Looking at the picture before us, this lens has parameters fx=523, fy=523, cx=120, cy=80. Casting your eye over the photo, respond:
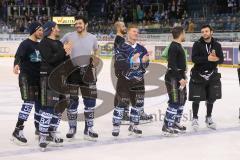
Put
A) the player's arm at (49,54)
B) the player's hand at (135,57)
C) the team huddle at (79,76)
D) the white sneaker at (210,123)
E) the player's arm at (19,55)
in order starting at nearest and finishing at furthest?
the player's arm at (49,54) < the team huddle at (79,76) < the player's arm at (19,55) < the player's hand at (135,57) < the white sneaker at (210,123)

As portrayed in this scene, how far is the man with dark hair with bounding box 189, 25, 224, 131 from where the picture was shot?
7.68 m

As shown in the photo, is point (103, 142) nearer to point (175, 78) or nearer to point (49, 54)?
point (175, 78)

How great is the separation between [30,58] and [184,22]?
54.1 feet

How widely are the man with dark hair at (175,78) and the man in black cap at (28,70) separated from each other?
181 centimetres

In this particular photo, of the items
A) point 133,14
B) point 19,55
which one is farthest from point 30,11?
point 19,55

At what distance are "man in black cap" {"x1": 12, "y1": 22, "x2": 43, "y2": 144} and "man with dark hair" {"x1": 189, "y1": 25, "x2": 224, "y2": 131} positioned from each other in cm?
233

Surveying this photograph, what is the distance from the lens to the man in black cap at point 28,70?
684cm

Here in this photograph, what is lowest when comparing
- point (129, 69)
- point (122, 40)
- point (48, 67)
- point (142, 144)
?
point (142, 144)

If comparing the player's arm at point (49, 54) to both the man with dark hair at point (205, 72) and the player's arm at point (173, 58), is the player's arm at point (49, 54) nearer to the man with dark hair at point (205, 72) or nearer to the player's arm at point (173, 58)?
the player's arm at point (173, 58)

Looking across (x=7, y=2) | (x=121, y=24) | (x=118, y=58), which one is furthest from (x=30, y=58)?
(x=7, y=2)

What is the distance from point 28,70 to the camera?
6898 millimetres

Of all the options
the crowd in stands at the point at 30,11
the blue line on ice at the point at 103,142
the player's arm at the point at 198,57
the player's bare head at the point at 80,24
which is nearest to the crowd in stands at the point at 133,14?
the crowd in stands at the point at 30,11

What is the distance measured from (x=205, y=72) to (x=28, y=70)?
2.62 m

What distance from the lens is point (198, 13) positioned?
83.3ft
